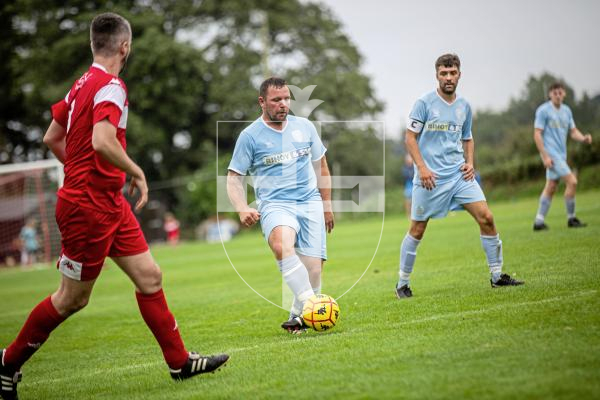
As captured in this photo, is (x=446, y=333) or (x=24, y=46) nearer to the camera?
(x=446, y=333)

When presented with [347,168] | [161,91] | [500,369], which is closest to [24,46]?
[161,91]

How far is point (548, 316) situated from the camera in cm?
577

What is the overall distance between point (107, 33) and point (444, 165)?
433cm

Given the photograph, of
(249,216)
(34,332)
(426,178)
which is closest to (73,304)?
(34,332)

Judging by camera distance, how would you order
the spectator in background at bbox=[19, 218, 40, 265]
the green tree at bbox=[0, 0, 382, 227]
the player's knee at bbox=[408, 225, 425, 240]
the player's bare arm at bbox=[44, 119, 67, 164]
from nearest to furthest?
the player's bare arm at bbox=[44, 119, 67, 164]
the player's knee at bbox=[408, 225, 425, 240]
the spectator in background at bbox=[19, 218, 40, 265]
the green tree at bbox=[0, 0, 382, 227]

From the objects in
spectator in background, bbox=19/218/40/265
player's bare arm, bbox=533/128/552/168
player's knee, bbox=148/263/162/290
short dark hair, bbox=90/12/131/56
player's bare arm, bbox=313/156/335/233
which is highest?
short dark hair, bbox=90/12/131/56

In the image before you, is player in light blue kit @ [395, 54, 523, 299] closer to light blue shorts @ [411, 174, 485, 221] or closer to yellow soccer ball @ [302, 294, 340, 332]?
light blue shorts @ [411, 174, 485, 221]

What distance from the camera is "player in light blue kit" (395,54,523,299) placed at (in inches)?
310

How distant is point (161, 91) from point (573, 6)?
81.1 feet

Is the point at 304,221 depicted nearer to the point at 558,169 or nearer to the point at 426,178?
the point at 426,178

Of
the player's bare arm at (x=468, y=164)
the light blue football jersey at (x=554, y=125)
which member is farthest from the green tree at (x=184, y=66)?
the player's bare arm at (x=468, y=164)

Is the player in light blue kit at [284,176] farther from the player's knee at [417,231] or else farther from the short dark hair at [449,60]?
the short dark hair at [449,60]

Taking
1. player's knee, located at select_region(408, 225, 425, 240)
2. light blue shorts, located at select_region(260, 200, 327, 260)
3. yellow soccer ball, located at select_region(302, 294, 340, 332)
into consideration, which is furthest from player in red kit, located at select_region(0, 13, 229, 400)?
player's knee, located at select_region(408, 225, 425, 240)

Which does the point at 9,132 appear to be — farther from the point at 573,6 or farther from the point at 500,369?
the point at 500,369
